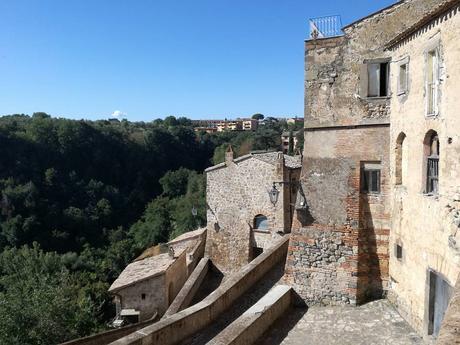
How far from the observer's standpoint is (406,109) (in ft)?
31.7

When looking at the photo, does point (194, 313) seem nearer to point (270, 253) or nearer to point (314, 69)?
point (270, 253)

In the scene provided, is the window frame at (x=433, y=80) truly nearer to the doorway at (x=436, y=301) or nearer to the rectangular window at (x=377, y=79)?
the rectangular window at (x=377, y=79)

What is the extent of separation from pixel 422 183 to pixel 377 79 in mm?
3246

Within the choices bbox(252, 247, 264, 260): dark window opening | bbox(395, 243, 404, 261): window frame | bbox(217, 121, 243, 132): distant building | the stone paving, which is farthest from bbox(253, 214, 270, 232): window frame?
bbox(217, 121, 243, 132): distant building

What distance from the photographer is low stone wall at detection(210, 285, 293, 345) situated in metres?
8.91

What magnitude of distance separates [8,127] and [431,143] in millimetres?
60123

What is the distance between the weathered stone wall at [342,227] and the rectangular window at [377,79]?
91cm

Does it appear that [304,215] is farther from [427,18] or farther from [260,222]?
[260,222]

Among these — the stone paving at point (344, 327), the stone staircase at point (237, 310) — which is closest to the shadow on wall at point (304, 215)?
the stone staircase at point (237, 310)

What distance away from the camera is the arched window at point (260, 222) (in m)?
18.2

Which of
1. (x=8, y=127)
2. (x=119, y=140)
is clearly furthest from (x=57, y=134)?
(x=119, y=140)

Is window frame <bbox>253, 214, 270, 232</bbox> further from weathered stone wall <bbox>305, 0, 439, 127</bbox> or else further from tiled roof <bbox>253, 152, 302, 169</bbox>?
weathered stone wall <bbox>305, 0, 439, 127</bbox>

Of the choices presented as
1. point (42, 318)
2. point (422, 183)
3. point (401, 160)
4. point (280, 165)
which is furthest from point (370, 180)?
point (42, 318)

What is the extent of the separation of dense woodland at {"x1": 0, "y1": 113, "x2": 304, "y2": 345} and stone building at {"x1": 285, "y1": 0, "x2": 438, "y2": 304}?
11161 millimetres
